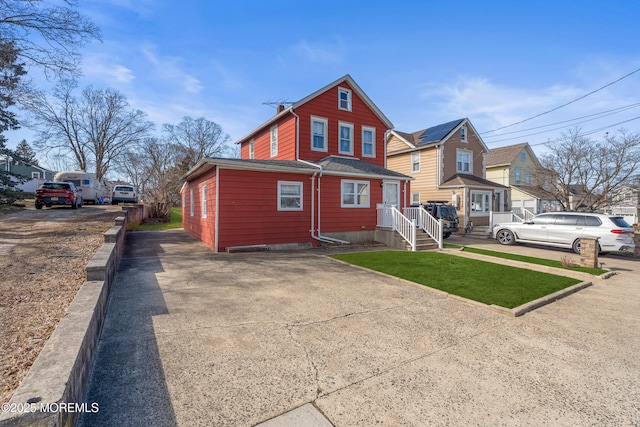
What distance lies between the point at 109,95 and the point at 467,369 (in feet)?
152

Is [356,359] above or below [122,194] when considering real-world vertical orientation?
below

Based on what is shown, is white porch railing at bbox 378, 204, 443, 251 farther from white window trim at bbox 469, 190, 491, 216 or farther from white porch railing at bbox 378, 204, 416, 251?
white window trim at bbox 469, 190, 491, 216

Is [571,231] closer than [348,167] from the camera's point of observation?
Yes

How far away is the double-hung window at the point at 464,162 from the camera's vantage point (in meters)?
23.0

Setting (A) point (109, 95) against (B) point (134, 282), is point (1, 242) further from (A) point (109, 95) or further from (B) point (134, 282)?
(A) point (109, 95)

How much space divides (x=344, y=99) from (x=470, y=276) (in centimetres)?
1149

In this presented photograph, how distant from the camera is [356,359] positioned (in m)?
3.32

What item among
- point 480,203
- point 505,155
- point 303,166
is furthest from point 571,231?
point 505,155

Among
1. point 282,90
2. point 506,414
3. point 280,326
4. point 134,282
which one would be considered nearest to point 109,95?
point 282,90

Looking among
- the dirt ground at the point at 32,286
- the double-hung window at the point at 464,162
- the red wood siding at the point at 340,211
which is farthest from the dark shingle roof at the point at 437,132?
the dirt ground at the point at 32,286

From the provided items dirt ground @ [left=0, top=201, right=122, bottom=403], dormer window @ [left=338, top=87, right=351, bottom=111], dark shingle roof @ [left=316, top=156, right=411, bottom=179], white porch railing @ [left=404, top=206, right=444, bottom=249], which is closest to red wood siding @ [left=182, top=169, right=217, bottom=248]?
dirt ground @ [left=0, top=201, right=122, bottom=403]

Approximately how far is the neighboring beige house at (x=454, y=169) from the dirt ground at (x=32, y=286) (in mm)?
20605

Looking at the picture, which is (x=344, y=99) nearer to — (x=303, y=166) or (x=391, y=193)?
(x=391, y=193)

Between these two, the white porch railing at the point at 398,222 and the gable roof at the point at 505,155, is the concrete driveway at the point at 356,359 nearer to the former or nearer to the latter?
the white porch railing at the point at 398,222
